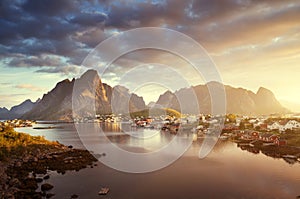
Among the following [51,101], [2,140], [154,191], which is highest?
[51,101]

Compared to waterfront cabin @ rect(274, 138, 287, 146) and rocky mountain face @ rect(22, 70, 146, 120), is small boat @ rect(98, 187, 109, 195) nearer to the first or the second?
waterfront cabin @ rect(274, 138, 287, 146)

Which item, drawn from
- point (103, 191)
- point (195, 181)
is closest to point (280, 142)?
point (195, 181)

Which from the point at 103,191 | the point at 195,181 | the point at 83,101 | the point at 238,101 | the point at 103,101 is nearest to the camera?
the point at 103,191

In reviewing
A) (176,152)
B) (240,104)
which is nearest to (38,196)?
(176,152)

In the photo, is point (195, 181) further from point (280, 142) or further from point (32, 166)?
point (280, 142)

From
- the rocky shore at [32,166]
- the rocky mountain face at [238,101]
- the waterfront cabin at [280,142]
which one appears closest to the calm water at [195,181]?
the rocky shore at [32,166]

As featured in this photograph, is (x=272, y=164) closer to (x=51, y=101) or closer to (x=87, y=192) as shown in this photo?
(x=87, y=192)

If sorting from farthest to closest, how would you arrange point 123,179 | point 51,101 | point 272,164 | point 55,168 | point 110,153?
point 51,101
point 110,153
point 272,164
point 55,168
point 123,179
